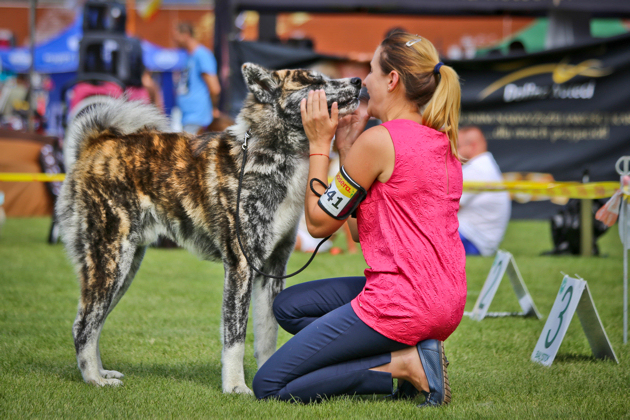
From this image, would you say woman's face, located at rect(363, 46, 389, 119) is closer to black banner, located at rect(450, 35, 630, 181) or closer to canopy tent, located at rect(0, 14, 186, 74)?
black banner, located at rect(450, 35, 630, 181)

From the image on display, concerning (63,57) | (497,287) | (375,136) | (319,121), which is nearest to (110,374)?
(319,121)

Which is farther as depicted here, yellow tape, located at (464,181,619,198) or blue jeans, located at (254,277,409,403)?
yellow tape, located at (464,181,619,198)

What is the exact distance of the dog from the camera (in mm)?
2586

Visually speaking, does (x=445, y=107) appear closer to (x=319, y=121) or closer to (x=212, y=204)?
(x=319, y=121)

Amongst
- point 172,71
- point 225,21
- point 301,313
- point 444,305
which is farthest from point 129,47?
point 172,71

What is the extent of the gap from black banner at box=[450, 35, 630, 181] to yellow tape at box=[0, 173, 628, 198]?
3.21 metres

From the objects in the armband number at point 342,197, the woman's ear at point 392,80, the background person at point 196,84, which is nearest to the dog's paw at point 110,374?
the armband number at point 342,197

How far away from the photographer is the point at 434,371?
227 centimetres

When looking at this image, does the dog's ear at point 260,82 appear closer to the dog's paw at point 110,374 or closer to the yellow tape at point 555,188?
the dog's paw at point 110,374

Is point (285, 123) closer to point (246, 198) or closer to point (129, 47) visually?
point (246, 198)

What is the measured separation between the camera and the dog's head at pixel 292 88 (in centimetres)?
258

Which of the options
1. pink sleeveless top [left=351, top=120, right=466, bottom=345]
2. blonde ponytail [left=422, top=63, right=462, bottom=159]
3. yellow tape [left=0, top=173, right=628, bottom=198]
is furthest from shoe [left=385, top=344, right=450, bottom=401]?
yellow tape [left=0, top=173, right=628, bottom=198]

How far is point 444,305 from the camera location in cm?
221

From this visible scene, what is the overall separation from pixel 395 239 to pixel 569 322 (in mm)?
1284
